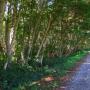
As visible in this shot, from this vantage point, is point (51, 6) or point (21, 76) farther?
point (51, 6)

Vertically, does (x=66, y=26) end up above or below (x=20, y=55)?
above

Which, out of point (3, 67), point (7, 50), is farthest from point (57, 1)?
point (3, 67)

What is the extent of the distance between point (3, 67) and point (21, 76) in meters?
1.07

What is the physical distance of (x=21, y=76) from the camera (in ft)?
53.5

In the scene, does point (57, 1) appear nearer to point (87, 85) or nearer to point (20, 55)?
point (20, 55)

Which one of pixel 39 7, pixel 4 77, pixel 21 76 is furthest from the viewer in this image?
pixel 39 7

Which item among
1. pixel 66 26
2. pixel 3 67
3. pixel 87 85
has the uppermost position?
pixel 66 26

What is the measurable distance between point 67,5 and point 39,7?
2.27 m

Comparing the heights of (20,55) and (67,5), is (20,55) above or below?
below

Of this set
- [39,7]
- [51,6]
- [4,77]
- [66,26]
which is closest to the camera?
[4,77]

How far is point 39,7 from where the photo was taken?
21.6m

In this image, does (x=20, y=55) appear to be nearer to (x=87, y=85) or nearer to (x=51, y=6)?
(x=51, y=6)

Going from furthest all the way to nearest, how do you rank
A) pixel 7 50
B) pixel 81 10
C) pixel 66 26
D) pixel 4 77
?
1. pixel 66 26
2. pixel 81 10
3. pixel 7 50
4. pixel 4 77

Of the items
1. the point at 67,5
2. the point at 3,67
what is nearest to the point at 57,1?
the point at 67,5
